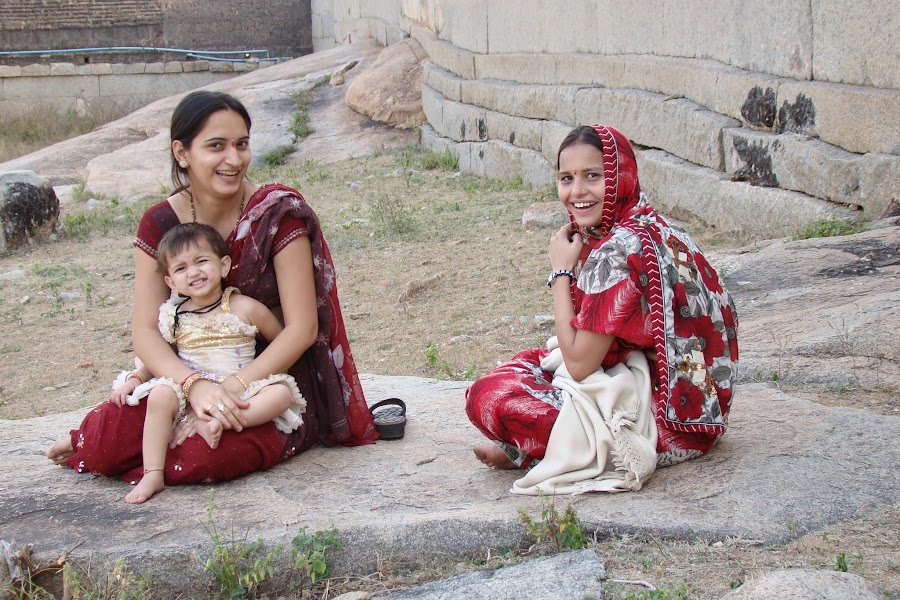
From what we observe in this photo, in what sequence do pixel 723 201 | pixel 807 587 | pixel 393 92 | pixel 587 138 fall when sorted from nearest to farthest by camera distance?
pixel 807 587, pixel 587 138, pixel 723 201, pixel 393 92

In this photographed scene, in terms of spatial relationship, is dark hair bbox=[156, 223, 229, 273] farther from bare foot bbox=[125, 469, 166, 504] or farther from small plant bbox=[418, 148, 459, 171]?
small plant bbox=[418, 148, 459, 171]

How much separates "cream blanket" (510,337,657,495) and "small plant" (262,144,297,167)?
9.98 metres

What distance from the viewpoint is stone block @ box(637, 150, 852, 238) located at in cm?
527

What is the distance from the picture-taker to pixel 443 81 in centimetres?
1203

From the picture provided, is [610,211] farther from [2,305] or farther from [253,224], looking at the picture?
[2,305]

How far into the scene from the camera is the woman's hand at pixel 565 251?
2.88 m

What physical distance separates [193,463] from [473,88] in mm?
8611

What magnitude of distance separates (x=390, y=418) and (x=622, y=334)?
1.04 metres

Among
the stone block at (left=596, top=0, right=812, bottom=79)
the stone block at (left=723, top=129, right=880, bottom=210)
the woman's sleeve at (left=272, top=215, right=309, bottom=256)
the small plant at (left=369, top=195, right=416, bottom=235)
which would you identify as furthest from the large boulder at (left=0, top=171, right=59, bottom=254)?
the woman's sleeve at (left=272, top=215, right=309, bottom=256)

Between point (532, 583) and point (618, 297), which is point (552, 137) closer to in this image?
point (618, 297)

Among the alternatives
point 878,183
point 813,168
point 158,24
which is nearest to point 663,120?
point 813,168

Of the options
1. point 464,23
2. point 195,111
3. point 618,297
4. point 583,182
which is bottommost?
point 618,297

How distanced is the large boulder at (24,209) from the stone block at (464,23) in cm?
476

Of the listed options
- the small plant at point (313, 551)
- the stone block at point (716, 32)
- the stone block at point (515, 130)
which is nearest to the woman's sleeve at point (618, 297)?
the small plant at point (313, 551)
